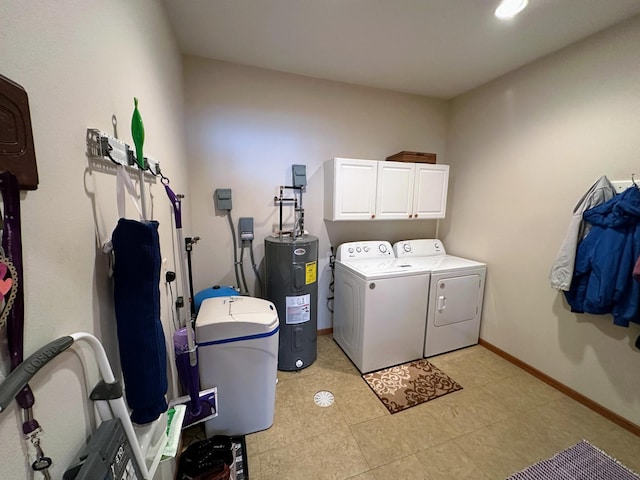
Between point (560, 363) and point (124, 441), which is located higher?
point (124, 441)

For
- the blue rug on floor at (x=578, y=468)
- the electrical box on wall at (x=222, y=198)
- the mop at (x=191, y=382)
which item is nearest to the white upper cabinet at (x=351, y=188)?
the electrical box on wall at (x=222, y=198)

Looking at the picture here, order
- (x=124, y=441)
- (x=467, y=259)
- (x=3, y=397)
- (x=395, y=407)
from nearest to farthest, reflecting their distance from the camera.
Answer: (x=3, y=397) → (x=124, y=441) → (x=395, y=407) → (x=467, y=259)

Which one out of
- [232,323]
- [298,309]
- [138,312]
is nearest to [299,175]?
[298,309]

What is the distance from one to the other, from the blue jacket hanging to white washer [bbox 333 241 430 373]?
112 cm

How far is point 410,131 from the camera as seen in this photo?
3031 millimetres

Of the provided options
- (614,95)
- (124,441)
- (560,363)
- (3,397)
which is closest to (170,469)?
(124,441)

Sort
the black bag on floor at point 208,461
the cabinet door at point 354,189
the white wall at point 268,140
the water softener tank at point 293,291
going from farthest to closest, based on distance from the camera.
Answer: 1. the cabinet door at point 354,189
2. the white wall at point 268,140
3. the water softener tank at point 293,291
4. the black bag on floor at point 208,461

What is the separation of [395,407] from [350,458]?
1.81 ft

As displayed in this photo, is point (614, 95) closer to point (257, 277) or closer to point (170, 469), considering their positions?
point (257, 277)

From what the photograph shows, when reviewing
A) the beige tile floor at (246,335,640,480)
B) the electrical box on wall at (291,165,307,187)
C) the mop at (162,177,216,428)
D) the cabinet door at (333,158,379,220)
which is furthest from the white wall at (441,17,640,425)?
the mop at (162,177,216,428)

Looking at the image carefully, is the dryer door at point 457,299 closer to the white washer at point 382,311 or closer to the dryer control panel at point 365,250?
the white washer at point 382,311

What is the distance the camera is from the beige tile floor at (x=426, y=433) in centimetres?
154

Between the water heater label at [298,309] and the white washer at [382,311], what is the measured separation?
17.7 inches

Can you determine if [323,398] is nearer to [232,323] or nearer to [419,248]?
[232,323]
